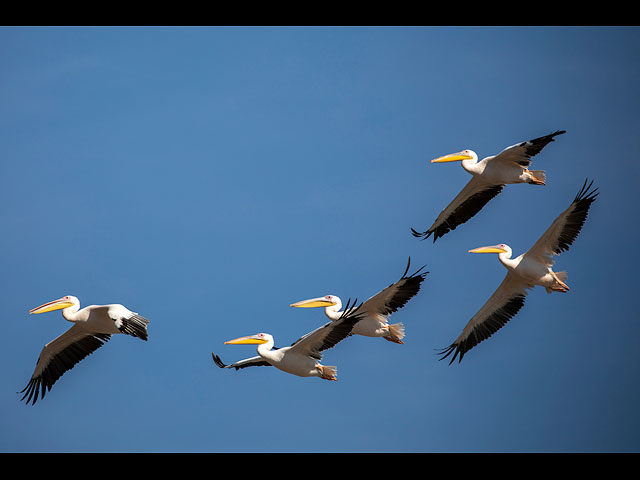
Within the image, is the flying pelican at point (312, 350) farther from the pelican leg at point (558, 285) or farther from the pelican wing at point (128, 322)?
the pelican leg at point (558, 285)

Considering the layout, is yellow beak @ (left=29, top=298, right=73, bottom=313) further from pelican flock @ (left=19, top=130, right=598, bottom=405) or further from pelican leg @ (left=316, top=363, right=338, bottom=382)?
pelican leg @ (left=316, top=363, right=338, bottom=382)

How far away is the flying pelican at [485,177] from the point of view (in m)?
14.2

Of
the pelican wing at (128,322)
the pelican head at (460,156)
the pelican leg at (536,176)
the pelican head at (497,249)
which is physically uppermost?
the pelican head at (460,156)

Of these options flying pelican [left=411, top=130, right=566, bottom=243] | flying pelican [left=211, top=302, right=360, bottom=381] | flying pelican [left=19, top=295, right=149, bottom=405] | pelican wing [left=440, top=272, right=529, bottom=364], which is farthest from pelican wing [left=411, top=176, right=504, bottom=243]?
flying pelican [left=19, top=295, right=149, bottom=405]

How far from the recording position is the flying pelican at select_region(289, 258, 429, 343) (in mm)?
13617

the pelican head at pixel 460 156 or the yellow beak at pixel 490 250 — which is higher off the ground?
the pelican head at pixel 460 156

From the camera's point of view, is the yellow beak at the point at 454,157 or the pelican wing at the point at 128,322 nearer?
the pelican wing at the point at 128,322

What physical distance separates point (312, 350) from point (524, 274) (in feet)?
12.7

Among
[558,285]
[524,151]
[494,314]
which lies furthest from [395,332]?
[524,151]

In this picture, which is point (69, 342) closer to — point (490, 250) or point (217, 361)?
point (217, 361)

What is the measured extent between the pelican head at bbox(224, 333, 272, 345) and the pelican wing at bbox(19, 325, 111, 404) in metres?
2.05

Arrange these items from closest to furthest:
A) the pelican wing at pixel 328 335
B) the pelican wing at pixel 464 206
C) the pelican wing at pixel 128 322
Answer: the pelican wing at pixel 128 322 < the pelican wing at pixel 328 335 < the pelican wing at pixel 464 206

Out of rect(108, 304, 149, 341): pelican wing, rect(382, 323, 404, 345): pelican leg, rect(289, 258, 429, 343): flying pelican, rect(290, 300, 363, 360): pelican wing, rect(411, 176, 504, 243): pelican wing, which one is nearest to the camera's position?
rect(108, 304, 149, 341): pelican wing

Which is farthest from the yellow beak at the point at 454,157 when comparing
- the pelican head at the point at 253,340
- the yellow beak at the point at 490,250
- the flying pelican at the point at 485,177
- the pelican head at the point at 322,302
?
the pelican head at the point at 253,340
